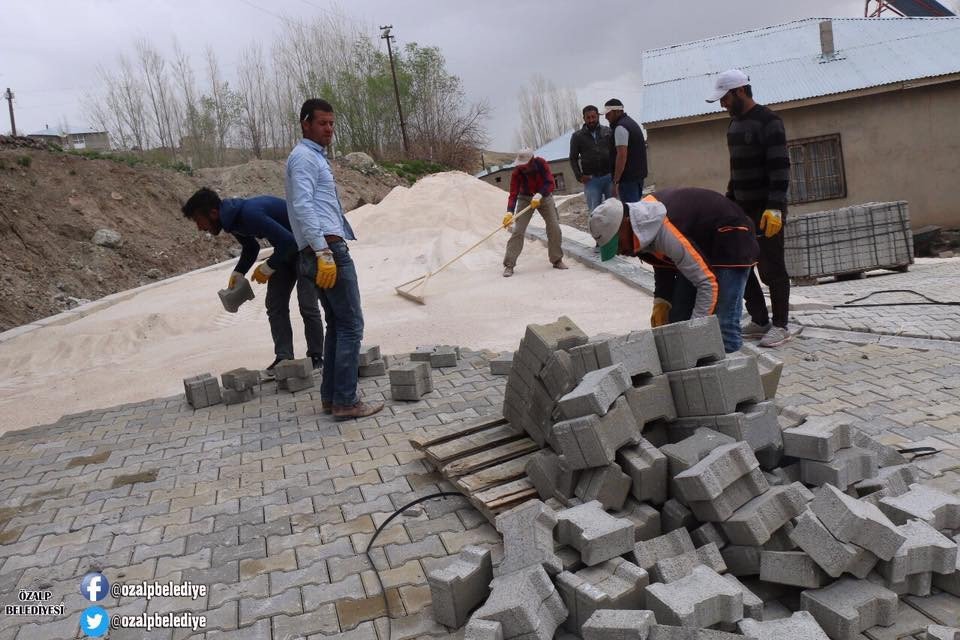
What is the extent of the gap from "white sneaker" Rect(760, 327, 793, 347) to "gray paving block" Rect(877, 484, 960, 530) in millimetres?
3072

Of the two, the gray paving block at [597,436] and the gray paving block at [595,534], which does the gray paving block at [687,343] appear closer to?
the gray paving block at [597,436]

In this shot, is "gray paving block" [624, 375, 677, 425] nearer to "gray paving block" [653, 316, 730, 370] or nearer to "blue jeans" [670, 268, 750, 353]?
"gray paving block" [653, 316, 730, 370]

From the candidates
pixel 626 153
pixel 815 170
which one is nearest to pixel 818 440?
pixel 626 153

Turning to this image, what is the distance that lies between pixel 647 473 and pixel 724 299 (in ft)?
5.74

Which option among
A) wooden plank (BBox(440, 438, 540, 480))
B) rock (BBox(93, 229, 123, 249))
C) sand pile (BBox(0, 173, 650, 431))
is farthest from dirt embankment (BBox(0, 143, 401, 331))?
wooden plank (BBox(440, 438, 540, 480))

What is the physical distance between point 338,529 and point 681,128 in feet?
41.9

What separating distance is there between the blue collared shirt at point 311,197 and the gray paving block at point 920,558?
3.45 m

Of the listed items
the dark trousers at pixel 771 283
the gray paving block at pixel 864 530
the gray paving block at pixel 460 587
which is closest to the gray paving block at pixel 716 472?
the gray paving block at pixel 864 530

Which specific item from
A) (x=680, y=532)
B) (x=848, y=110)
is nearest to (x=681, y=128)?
(x=848, y=110)

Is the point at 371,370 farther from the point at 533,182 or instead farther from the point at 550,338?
the point at 533,182

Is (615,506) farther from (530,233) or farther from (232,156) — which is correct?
(232,156)

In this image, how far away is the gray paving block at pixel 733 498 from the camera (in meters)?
2.87

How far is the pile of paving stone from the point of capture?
2.51m

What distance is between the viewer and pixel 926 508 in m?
2.94
